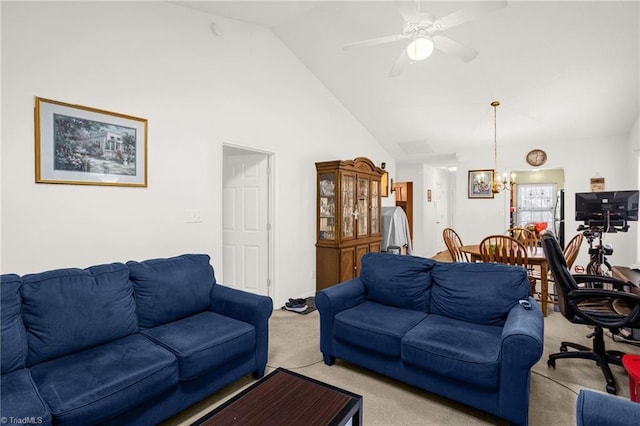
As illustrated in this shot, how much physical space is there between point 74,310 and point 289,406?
1409 mm

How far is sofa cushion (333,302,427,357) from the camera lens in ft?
7.32

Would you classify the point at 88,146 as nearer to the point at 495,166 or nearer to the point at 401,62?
the point at 401,62

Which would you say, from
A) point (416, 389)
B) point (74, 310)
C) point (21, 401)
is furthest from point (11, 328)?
point (416, 389)

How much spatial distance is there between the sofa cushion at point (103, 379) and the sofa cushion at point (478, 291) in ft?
6.30

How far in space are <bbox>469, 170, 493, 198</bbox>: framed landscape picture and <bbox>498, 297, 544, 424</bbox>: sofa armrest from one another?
5.09 metres

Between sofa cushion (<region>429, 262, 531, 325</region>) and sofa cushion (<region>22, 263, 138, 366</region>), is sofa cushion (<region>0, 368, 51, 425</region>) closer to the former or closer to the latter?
sofa cushion (<region>22, 263, 138, 366</region>)

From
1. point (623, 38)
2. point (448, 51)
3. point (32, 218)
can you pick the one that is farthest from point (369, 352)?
point (623, 38)

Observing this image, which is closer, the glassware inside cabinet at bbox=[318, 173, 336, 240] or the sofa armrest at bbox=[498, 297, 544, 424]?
the sofa armrest at bbox=[498, 297, 544, 424]

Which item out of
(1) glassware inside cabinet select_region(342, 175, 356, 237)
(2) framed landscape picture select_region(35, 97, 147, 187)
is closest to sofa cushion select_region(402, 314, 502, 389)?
(1) glassware inside cabinet select_region(342, 175, 356, 237)

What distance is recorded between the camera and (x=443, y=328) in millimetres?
2266

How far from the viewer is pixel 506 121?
16.9 ft

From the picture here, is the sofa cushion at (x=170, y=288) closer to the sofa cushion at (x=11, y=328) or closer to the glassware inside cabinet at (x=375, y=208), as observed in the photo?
the sofa cushion at (x=11, y=328)

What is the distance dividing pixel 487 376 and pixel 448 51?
7.46 feet

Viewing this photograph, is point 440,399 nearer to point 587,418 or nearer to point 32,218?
point 587,418
